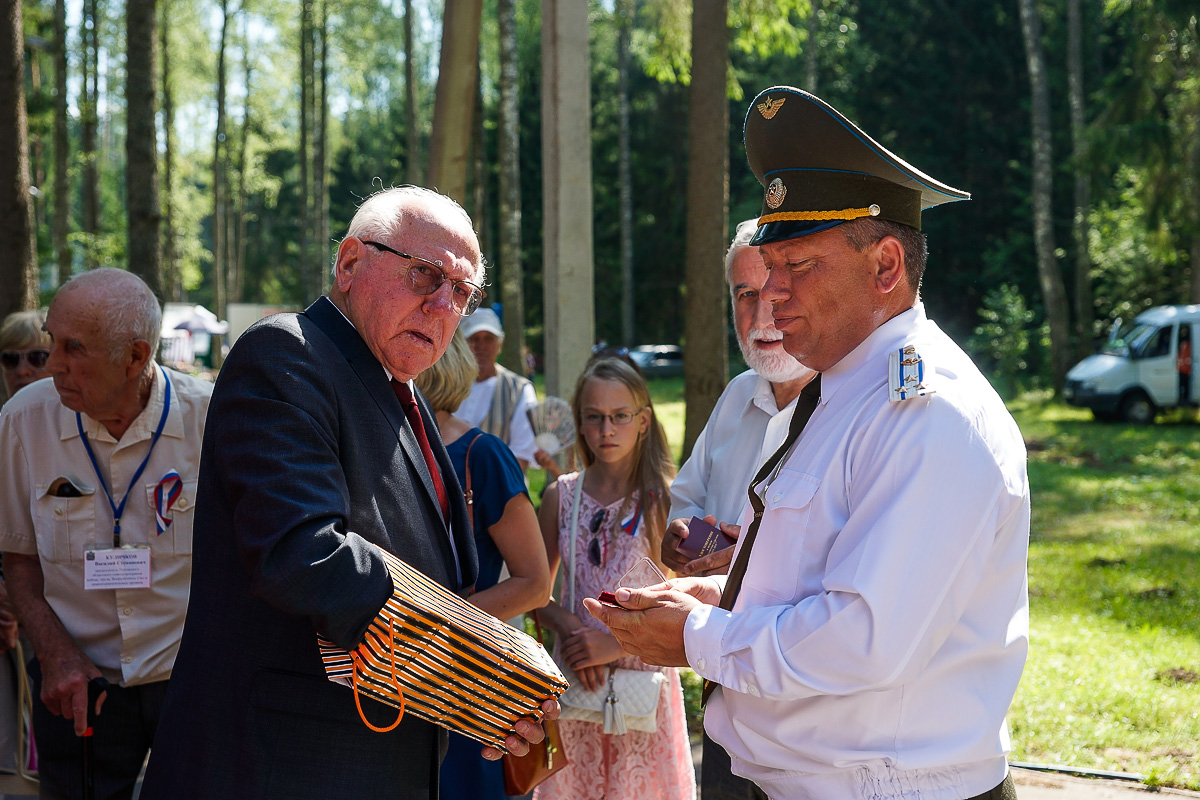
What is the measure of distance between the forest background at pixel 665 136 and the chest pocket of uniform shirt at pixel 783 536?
8.34 m

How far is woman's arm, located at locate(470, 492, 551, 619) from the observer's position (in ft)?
10.1

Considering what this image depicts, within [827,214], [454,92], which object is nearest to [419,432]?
[827,214]

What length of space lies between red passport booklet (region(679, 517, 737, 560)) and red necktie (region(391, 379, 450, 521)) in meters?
0.88

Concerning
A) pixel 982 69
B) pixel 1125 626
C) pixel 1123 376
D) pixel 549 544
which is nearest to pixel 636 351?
pixel 982 69

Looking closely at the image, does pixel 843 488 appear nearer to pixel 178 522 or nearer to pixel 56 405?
pixel 178 522

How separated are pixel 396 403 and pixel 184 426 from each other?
1.47 m

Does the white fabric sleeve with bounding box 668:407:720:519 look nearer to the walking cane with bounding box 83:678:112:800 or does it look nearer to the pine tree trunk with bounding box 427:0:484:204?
the walking cane with bounding box 83:678:112:800

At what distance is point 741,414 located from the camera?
142 inches

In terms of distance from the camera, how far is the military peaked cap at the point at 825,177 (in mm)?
2084

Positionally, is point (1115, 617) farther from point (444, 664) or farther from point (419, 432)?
point (444, 664)

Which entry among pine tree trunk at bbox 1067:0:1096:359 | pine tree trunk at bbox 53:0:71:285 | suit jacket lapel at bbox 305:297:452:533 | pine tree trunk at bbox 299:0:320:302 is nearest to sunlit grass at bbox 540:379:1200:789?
suit jacket lapel at bbox 305:297:452:533

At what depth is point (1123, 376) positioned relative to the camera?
65.6 ft

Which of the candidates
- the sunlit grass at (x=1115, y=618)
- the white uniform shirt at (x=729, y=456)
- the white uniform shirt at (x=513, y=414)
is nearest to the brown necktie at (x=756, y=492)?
the white uniform shirt at (x=729, y=456)

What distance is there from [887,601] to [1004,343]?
2686 cm
